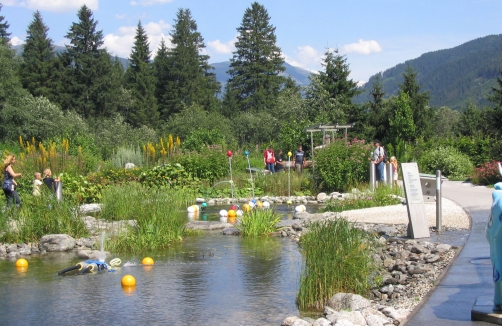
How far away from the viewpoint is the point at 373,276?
9008 millimetres

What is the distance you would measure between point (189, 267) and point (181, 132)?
3139 cm

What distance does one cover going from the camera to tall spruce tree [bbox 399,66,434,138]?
49.5 metres

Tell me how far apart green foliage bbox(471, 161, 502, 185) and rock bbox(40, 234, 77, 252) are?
1612cm

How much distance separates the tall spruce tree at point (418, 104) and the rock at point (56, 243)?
40443 millimetres

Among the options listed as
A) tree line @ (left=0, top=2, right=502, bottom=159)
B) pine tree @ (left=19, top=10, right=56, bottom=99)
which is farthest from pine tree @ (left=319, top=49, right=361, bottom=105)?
pine tree @ (left=19, top=10, right=56, bottom=99)

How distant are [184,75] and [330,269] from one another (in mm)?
59947

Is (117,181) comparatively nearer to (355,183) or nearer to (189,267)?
(355,183)

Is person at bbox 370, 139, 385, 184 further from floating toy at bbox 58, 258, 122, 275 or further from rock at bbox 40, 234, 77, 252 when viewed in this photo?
floating toy at bbox 58, 258, 122, 275

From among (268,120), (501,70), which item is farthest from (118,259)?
(268,120)

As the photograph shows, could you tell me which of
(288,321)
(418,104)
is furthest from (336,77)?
(288,321)

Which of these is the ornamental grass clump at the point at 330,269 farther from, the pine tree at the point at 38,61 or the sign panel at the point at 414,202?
the pine tree at the point at 38,61

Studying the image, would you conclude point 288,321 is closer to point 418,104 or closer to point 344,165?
point 344,165

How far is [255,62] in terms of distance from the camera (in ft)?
222

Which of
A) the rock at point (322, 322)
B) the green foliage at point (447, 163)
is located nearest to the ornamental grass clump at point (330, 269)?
the rock at point (322, 322)
